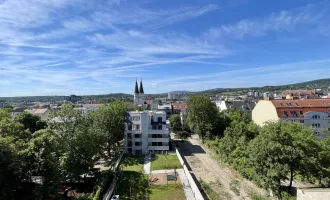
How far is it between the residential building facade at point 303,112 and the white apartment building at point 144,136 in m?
23.9

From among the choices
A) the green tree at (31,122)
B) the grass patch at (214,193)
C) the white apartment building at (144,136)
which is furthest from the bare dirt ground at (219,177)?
the green tree at (31,122)

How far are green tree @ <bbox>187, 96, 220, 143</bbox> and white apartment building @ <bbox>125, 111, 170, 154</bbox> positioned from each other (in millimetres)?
12439

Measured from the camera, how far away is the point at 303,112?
2124 inches

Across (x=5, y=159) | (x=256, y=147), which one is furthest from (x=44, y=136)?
(x=256, y=147)

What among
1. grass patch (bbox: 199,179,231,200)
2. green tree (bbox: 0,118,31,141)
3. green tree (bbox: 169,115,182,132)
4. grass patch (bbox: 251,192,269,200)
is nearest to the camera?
green tree (bbox: 0,118,31,141)

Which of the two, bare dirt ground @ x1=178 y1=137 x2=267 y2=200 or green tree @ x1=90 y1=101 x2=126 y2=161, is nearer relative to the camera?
bare dirt ground @ x1=178 y1=137 x2=267 y2=200

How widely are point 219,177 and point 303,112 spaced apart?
32568mm

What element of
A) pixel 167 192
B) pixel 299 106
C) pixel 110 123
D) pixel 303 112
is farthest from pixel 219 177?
pixel 299 106

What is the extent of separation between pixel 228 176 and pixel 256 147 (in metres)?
9.83

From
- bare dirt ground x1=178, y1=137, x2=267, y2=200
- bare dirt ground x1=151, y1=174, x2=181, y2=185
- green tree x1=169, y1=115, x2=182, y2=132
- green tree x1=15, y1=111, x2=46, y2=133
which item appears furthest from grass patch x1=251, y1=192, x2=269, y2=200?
green tree x1=169, y1=115, x2=182, y2=132

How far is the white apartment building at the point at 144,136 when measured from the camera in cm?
4931

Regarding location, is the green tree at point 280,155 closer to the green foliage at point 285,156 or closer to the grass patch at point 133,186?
the green foliage at point 285,156

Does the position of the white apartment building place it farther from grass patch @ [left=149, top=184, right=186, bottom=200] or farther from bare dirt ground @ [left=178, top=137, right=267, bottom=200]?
grass patch @ [left=149, top=184, right=186, bottom=200]

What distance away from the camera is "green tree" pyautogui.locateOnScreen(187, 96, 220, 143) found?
58.3 m
